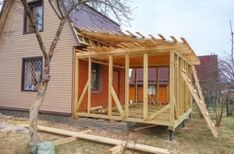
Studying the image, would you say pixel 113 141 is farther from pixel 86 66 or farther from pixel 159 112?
pixel 86 66

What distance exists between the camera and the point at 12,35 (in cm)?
1287

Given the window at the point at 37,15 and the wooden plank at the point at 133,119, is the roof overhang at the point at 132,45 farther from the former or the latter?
the window at the point at 37,15

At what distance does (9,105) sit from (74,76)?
4228 mm

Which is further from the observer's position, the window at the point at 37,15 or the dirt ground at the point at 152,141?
the window at the point at 37,15

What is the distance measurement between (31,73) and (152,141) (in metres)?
6.58

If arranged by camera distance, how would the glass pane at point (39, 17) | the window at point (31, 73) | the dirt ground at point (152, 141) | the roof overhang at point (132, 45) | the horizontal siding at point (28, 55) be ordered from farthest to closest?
the glass pane at point (39, 17), the window at point (31, 73), the horizontal siding at point (28, 55), the roof overhang at point (132, 45), the dirt ground at point (152, 141)

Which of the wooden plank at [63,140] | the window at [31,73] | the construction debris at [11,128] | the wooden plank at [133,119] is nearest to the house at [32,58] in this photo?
the window at [31,73]

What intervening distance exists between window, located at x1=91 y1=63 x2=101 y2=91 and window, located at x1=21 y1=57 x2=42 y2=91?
2307 mm

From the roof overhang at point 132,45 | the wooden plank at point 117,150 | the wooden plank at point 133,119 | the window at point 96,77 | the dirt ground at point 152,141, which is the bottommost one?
the dirt ground at point 152,141

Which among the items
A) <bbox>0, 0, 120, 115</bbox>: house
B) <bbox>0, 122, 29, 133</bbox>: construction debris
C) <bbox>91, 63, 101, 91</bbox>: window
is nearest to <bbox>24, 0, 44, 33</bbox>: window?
<bbox>0, 0, 120, 115</bbox>: house

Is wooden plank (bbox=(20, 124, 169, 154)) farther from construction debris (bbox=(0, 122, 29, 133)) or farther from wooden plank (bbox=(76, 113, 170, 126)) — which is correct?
wooden plank (bbox=(76, 113, 170, 126))

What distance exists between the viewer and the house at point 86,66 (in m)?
8.71

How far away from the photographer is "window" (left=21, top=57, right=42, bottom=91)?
38.9ft

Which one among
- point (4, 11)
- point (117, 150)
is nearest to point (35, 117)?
point (117, 150)
